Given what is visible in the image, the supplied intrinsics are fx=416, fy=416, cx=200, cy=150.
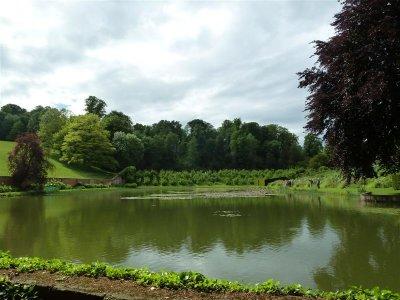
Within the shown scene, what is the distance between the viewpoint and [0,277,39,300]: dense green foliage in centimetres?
624

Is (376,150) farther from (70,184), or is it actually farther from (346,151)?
(70,184)

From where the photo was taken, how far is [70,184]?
184ft

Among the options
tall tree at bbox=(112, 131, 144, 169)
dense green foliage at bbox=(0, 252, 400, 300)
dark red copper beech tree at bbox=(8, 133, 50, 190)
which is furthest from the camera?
tall tree at bbox=(112, 131, 144, 169)

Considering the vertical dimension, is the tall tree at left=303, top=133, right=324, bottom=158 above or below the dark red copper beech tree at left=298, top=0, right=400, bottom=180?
above

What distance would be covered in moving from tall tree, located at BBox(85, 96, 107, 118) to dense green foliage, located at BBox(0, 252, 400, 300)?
323ft

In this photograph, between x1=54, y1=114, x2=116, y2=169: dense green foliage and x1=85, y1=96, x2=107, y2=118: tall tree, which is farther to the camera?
x1=85, y1=96, x2=107, y2=118: tall tree

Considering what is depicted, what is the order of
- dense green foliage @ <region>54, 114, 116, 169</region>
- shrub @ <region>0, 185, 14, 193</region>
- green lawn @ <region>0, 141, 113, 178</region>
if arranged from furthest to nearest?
dense green foliage @ <region>54, 114, 116, 169</region>, green lawn @ <region>0, 141, 113, 178</region>, shrub @ <region>0, 185, 14, 193</region>

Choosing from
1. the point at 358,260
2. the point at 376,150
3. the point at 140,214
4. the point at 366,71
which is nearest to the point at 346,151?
the point at 376,150

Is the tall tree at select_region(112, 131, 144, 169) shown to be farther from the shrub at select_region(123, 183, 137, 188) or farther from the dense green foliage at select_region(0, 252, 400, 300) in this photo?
the dense green foliage at select_region(0, 252, 400, 300)

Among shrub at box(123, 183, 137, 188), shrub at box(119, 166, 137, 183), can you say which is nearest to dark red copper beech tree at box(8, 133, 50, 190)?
shrub at box(123, 183, 137, 188)

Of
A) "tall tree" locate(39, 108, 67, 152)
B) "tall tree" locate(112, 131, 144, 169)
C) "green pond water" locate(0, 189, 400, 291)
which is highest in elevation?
"tall tree" locate(39, 108, 67, 152)

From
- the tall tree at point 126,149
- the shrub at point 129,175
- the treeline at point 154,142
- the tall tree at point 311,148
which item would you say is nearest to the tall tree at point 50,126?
the treeline at point 154,142

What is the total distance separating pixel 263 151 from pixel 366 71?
95519mm

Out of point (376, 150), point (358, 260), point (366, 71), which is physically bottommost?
point (358, 260)
